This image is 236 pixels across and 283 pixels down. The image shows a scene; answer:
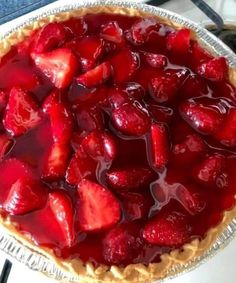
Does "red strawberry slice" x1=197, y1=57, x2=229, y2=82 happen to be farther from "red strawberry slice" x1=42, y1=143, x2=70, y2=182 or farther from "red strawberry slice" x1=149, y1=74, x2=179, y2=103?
"red strawberry slice" x1=42, y1=143, x2=70, y2=182

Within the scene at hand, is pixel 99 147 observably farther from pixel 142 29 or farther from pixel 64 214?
pixel 142 29

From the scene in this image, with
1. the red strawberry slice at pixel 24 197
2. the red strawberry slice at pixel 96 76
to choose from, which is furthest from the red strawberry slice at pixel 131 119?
the red strawberry slice at pixel 24 197

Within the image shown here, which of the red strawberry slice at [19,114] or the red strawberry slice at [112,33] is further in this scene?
the red strawberry slice at [112,33]

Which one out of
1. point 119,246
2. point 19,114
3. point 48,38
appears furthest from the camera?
point 48,38

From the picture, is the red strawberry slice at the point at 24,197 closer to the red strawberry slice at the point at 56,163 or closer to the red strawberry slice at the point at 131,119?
the red strawberry slice at the point at 56,163

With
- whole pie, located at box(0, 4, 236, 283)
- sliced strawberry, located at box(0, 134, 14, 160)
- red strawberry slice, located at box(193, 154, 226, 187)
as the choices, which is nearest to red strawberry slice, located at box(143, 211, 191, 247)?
whole pie, located at box(0, 4, 236, 283)

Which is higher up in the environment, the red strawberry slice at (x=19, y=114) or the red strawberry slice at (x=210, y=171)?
the red strawberry slice at (x=19, y=114)

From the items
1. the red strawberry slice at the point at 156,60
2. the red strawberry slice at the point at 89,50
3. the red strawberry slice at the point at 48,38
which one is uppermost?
the red strawberry slice at the point at 48,38

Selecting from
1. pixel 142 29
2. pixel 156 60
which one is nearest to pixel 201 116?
pixel 156 60
